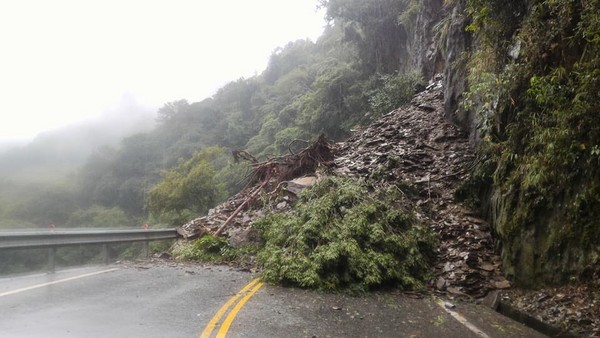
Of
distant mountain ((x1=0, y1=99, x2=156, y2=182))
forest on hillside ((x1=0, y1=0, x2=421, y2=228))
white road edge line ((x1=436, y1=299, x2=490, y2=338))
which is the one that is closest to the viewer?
white road edge line ((x1=436, y1=299, x2=490, y2=338))

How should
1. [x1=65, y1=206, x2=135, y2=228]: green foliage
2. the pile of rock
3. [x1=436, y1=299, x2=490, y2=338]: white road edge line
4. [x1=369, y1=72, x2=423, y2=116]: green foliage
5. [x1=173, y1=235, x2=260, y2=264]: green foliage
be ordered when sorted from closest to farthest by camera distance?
1. [x1=436, y1=299, x2=490, y2=338]: white road edge line
2. the pile of rock
3. [x1=173, y1=235, x2=260, y2=264]: green foliage
4. [x1=369, y1=72, x2=423, y2=116]: green foliage
5. [x1=65, y1=206, x2=135, y2=228]: green foliage

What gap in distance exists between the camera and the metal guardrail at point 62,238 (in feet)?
27.2

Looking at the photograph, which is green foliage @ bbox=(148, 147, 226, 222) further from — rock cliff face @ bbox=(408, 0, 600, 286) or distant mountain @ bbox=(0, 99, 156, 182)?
rock cliff face @ bbox=(408, 0, 600, 286)

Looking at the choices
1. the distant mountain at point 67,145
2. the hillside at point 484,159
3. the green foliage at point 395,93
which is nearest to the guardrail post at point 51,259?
the hillside at point 484,159

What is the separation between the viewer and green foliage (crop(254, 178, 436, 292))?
8648 millimetres

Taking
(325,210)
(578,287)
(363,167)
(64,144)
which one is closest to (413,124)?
(363,167)

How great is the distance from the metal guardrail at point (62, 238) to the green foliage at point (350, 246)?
4276 millimetres

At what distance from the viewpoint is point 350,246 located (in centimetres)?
889

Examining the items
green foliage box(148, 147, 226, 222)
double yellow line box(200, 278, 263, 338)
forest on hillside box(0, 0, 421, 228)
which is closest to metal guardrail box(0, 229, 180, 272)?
double yellow line box(200, 278, 263, 338)

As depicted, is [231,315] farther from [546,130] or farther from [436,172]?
[436,172]

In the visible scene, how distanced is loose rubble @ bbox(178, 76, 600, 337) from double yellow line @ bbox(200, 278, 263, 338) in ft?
12.4

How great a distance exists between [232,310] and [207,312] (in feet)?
1.35

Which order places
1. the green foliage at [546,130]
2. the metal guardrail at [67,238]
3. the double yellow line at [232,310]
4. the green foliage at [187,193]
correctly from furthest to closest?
the green foliage at [187,193], the metal guardrail at [67,238], the green foliage at [546,130], the double yellow line at [232,310]

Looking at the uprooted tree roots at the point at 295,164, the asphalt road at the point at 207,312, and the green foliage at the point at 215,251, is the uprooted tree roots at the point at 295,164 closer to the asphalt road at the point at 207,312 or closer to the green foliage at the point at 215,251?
the green foliage at the point at 215,251
